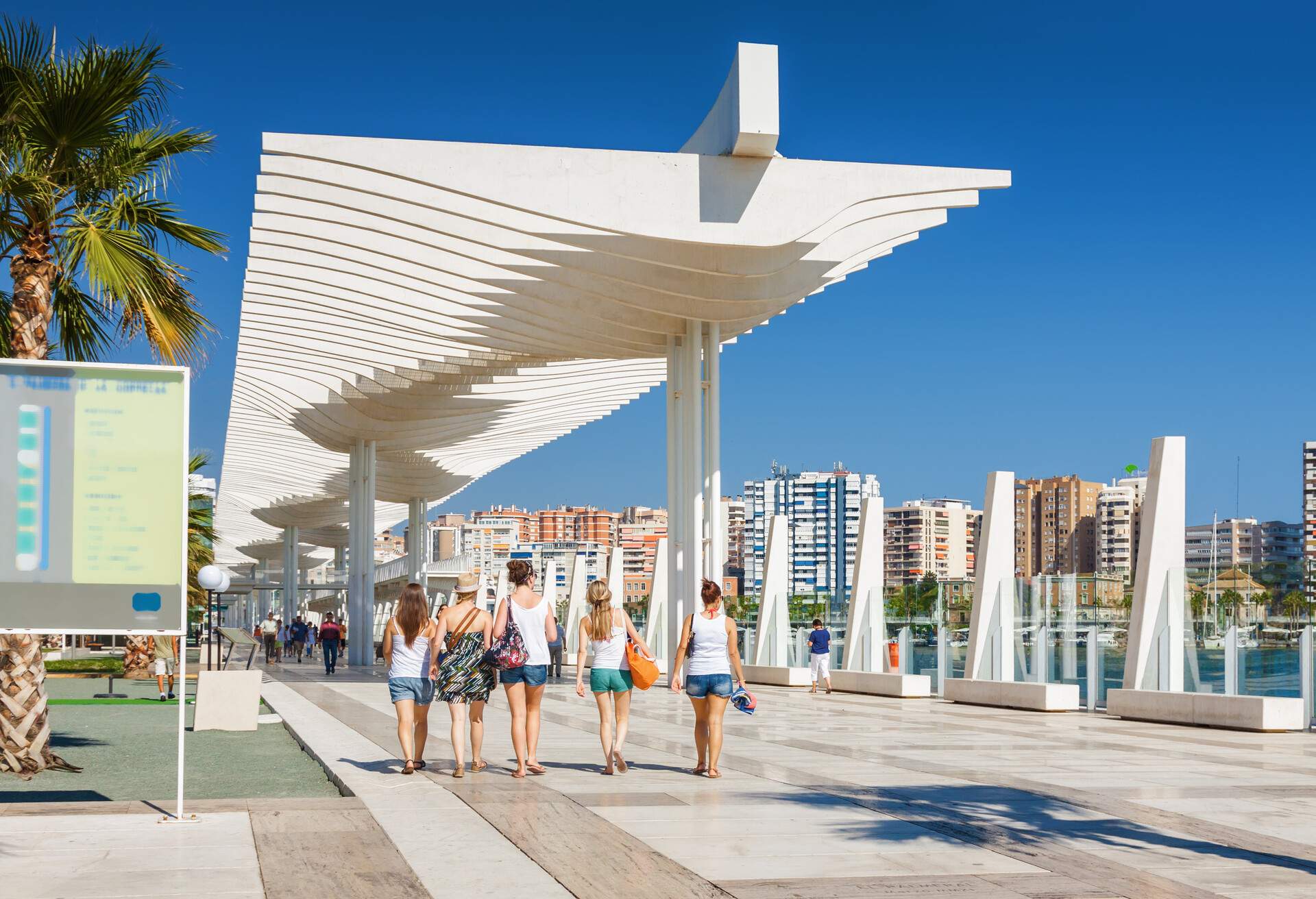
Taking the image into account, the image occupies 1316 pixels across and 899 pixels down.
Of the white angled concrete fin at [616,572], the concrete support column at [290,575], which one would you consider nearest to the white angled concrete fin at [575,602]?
the white angled concrete fin at [616,572]

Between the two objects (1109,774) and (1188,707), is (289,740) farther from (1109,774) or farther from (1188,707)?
(1188,707)

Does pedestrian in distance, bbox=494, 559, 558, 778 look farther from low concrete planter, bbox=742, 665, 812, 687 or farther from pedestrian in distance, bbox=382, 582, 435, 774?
low concrete planter, bbox=742, 665, 812, 687

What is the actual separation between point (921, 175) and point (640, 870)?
19402 millimetres

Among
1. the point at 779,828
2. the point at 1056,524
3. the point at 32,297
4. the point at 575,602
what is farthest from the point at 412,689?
the point at 1056,524

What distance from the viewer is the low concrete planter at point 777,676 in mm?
27344

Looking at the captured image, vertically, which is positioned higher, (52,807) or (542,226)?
(542,226)

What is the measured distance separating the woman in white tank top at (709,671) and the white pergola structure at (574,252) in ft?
44.3

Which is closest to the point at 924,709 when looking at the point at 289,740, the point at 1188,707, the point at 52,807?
the point at 1188,707

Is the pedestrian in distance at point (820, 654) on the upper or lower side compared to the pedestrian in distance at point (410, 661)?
lower

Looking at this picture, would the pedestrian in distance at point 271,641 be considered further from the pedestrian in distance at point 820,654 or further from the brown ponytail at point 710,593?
the brown ponytail at point 710,593

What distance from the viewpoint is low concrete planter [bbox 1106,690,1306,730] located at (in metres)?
15.6

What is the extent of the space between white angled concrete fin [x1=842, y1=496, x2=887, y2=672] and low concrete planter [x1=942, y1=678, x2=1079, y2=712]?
2.59 m

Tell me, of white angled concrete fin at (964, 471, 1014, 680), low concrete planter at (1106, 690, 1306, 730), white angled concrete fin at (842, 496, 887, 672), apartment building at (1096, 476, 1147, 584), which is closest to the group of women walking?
low concrete planter at (1106, 690, 1306, 730)

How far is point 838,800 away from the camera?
911cm
